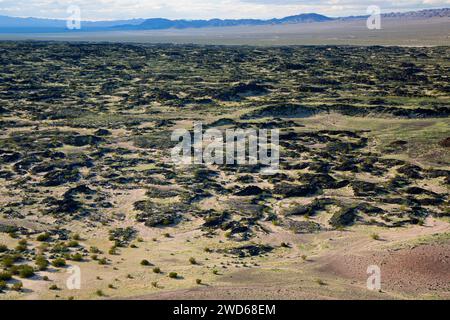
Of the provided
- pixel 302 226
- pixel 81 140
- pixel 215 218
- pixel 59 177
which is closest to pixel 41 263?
pixel 215 218

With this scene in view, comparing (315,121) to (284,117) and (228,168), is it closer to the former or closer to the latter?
(284,117)

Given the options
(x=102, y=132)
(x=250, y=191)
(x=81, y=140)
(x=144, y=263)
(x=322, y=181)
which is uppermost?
(x=102, y=132)

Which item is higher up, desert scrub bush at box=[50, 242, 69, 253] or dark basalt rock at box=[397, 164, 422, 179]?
dark basalt rock at box=[397, 164, 422, 179]

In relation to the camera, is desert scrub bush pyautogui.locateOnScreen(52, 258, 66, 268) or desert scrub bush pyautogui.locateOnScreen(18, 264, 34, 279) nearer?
desert scrub bush pyautogui.locateOnScreen(18, 264, 34, 279)

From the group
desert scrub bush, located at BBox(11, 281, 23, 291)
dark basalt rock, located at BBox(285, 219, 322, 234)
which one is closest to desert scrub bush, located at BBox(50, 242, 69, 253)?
desert scrub bush, located at BBox(11, 281, 23, 291)

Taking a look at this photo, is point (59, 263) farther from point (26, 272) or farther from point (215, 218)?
point (215, 218)

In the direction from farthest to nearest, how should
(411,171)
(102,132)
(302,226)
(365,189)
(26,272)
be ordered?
(102,132)
(411,171)
(365,189)
(302,226)
(26,272)

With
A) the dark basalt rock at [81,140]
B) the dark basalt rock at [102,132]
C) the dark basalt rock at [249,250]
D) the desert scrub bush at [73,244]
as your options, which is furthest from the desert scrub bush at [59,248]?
the dark basalt rock at [102,132]

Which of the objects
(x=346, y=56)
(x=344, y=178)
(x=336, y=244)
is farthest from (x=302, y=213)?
(x=346, y=56)

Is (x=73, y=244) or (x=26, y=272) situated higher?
(x=26, y=272)

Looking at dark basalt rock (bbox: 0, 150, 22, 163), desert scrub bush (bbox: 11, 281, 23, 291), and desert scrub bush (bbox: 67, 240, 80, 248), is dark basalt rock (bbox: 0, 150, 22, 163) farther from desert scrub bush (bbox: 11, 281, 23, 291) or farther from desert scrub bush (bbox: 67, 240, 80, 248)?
desert scrub bush (bbox: 11, 281, 23, 291)
